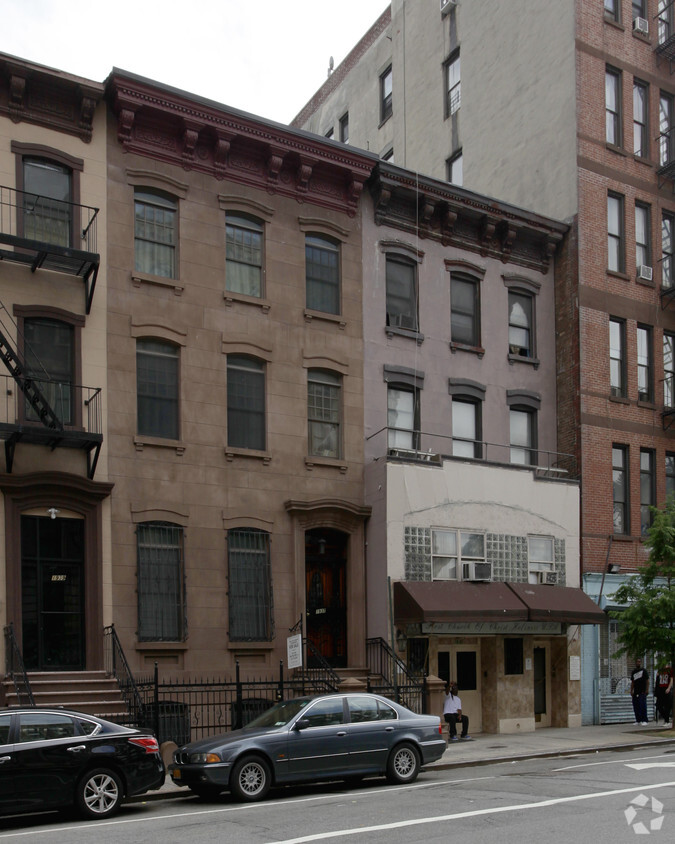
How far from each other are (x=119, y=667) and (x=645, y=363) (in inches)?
677

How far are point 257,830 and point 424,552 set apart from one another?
12.4 m

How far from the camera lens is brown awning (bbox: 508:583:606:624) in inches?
971

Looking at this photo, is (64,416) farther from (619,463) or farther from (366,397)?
(619,463)

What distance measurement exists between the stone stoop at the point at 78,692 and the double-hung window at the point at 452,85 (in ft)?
77.7

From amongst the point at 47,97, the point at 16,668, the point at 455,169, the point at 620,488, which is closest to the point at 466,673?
the point at 620,488

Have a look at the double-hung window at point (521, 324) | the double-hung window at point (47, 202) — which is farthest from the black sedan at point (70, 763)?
the double-hung window at point (521, 324)

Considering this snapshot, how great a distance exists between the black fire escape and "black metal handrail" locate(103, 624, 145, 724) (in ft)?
10.1

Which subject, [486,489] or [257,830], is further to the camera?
[486,489]

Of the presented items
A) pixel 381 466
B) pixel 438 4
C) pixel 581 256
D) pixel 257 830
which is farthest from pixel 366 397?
pixel 438 4

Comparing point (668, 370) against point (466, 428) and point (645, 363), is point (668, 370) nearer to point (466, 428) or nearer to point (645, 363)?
point (645, 363)

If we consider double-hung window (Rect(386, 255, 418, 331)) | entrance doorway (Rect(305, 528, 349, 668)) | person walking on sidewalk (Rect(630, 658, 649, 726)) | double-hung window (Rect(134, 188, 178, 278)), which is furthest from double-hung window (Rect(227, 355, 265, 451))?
person walking on sidewalk (Rect(630, 658, 649, 726))

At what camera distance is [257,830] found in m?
12.0

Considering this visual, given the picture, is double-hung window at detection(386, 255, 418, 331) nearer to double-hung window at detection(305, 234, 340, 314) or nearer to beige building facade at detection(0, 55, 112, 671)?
double-hung window at detection(305, 234, 340, 314)

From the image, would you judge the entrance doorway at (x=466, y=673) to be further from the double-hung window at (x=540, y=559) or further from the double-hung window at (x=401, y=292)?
the double-hung window at (x=401, y=292)
